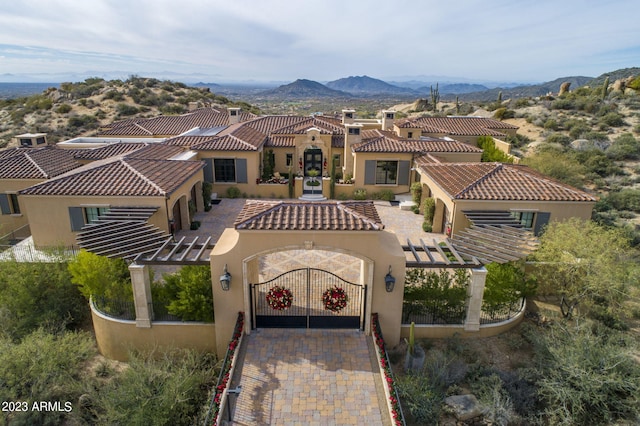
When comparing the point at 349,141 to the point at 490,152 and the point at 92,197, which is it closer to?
the point at 490,152

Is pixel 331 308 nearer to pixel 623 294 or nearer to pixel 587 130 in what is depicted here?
pixel 623 294

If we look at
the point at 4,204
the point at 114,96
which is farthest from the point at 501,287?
the point at 114,96

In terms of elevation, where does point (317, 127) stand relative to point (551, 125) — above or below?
above

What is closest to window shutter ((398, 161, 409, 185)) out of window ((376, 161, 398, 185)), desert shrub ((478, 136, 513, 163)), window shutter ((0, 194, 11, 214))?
window ((376, 161, 398, 185))

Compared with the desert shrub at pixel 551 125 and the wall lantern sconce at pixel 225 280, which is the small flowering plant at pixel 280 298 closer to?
the wall lantern sconce at pixel 225 280

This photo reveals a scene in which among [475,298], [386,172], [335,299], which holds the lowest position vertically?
[475,298]

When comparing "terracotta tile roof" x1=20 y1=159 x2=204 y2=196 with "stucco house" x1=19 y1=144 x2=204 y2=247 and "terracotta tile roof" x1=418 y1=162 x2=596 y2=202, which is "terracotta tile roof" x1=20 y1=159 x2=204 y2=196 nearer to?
"stucco house" x1=19 y1=144 x2=204 y2=247

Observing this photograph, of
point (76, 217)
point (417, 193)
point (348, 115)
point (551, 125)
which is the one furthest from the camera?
point (551, 125)
